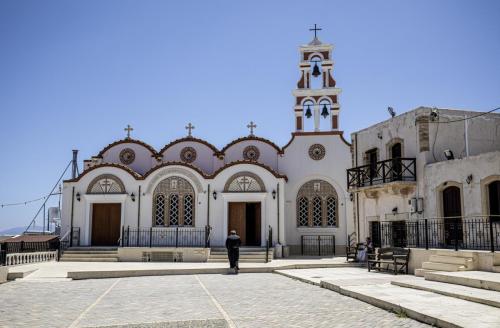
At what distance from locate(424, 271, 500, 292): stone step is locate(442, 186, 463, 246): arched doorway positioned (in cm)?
481

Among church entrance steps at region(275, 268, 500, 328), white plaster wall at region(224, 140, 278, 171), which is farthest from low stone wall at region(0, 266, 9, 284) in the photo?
white plaster wall at region(224, 140, 278, 171)

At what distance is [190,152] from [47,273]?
41.1ft

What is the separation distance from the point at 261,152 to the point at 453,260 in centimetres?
1585

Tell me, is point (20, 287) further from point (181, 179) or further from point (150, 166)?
point (150, 166)

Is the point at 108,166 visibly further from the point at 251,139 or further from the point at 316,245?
the point at 316,245

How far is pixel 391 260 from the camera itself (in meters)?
17.4

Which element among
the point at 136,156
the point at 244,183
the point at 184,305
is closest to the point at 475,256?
the point at 184,305

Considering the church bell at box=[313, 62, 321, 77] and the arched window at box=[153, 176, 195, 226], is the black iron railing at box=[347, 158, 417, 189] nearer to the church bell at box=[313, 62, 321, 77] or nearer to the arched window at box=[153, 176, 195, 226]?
the church bell at box=[313, 62, 321, 77]

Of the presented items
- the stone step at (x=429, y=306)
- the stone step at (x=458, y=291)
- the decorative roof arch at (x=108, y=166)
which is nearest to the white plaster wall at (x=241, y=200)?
the decorative roof arch at (x=108, y=166)

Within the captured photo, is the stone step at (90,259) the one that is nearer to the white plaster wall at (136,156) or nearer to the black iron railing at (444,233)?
the white plaster wall at (136,156)

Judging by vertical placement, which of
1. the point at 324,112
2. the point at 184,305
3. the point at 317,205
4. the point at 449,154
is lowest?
the point at 184,305

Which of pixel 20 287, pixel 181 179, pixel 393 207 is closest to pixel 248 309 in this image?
pixel 20 287

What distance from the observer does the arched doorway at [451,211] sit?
58.4ft

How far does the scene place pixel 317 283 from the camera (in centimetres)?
1457
